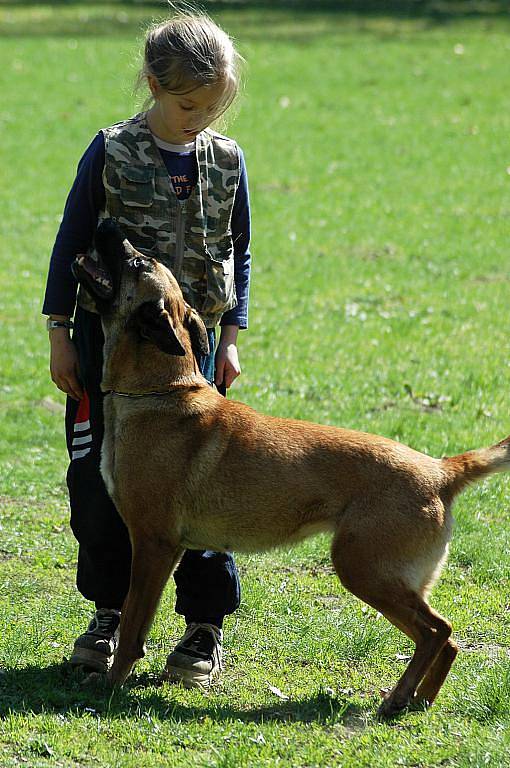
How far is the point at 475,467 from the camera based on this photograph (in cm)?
405

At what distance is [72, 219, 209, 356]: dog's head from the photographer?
4.11m

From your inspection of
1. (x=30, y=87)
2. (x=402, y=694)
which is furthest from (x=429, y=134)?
(x=402, y=694)

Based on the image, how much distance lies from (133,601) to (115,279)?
131cm

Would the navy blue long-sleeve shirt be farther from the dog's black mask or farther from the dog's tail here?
the dog's tail

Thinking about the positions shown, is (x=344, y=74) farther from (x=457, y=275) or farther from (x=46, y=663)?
(x=46, y=663)

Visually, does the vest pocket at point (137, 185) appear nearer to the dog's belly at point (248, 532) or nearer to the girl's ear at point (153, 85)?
the girl's ear at point (153, 85)

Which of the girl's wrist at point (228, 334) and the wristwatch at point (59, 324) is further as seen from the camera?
the girl's wrist at point (228, 334)

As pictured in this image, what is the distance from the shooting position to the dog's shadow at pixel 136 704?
397cm

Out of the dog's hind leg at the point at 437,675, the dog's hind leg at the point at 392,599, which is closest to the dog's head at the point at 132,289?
the dog's hind leg at the point at 392,599

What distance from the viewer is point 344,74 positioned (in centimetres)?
2067

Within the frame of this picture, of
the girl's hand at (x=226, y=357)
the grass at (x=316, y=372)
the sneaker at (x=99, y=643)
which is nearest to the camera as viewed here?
the grass at (x=316, y=372)

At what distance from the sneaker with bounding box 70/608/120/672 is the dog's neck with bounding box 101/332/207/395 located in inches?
40.4

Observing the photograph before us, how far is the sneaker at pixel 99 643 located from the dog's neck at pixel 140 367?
1025 millimetres

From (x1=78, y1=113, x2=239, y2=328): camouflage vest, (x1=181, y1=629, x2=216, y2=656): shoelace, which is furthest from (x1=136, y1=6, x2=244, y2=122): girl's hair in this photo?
(x1=181, y1=629, x2=216, y2=656): shoelace
